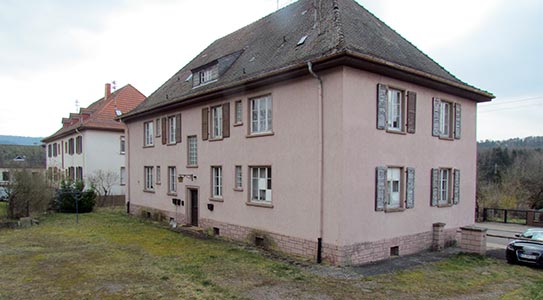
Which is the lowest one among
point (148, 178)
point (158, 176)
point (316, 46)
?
point (148, 178)

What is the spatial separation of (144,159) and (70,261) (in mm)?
11150

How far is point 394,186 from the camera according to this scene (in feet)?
39.3

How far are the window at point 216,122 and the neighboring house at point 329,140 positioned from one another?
0.19ft

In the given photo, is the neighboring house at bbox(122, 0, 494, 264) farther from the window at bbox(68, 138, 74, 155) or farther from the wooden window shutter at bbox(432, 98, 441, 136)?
the window at bbox(68, 138, 74, 155)

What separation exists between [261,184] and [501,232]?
523 inches

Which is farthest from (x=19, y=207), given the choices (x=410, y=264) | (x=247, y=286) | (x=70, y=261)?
(x=410, y=264)

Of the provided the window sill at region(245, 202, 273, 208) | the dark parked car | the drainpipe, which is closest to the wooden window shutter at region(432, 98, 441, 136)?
the dark parked car

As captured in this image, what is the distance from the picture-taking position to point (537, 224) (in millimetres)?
20875

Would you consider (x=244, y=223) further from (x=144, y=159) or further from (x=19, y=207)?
(x=19, y=207)

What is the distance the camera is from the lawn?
8.19m

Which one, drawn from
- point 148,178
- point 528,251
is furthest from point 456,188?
point 148,178

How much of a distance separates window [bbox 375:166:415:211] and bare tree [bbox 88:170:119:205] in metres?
22.4

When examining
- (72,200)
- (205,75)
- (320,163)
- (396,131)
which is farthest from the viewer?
(72,200)

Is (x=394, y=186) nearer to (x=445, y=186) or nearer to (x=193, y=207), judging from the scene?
(x=445, y=186)
